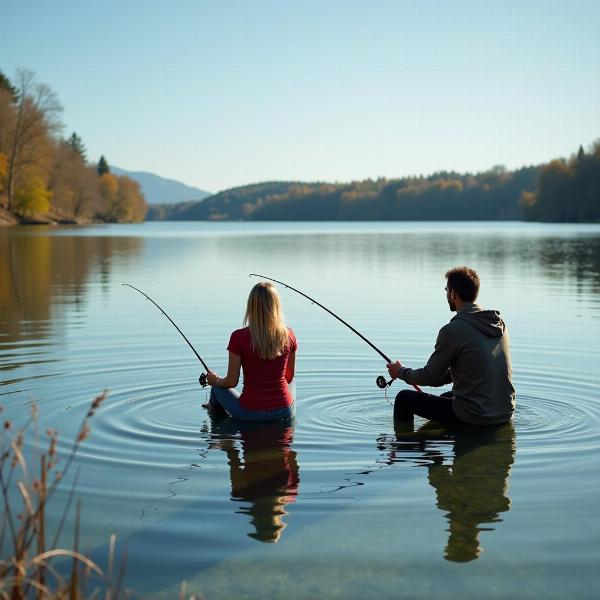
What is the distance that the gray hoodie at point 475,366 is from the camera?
639cm

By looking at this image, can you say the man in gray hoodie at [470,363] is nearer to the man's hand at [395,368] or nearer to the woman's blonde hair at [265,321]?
the man's hand at [395,368]

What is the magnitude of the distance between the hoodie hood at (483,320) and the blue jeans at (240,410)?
1.65m

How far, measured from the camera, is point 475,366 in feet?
21.1

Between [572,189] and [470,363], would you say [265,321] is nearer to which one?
[470,363]

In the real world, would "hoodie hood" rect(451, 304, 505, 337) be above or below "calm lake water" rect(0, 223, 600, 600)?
above

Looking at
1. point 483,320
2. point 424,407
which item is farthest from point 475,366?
point 424,407

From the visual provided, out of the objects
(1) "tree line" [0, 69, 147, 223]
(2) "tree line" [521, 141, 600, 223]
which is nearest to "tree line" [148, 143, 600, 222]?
(2) "tree line" [521, 141, 600, 223]

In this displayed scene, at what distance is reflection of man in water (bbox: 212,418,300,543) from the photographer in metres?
4.78

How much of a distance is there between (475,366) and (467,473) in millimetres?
1018

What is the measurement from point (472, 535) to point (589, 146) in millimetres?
117129

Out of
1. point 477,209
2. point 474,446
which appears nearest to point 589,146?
point 477,209

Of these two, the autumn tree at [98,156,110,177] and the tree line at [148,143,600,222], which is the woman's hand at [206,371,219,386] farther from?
the autumn tree at [98,156,110,177]

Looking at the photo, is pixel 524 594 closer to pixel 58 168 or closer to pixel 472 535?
pixel 472 535

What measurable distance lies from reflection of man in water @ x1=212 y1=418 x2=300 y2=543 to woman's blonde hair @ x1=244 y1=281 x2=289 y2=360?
710 millimetres
